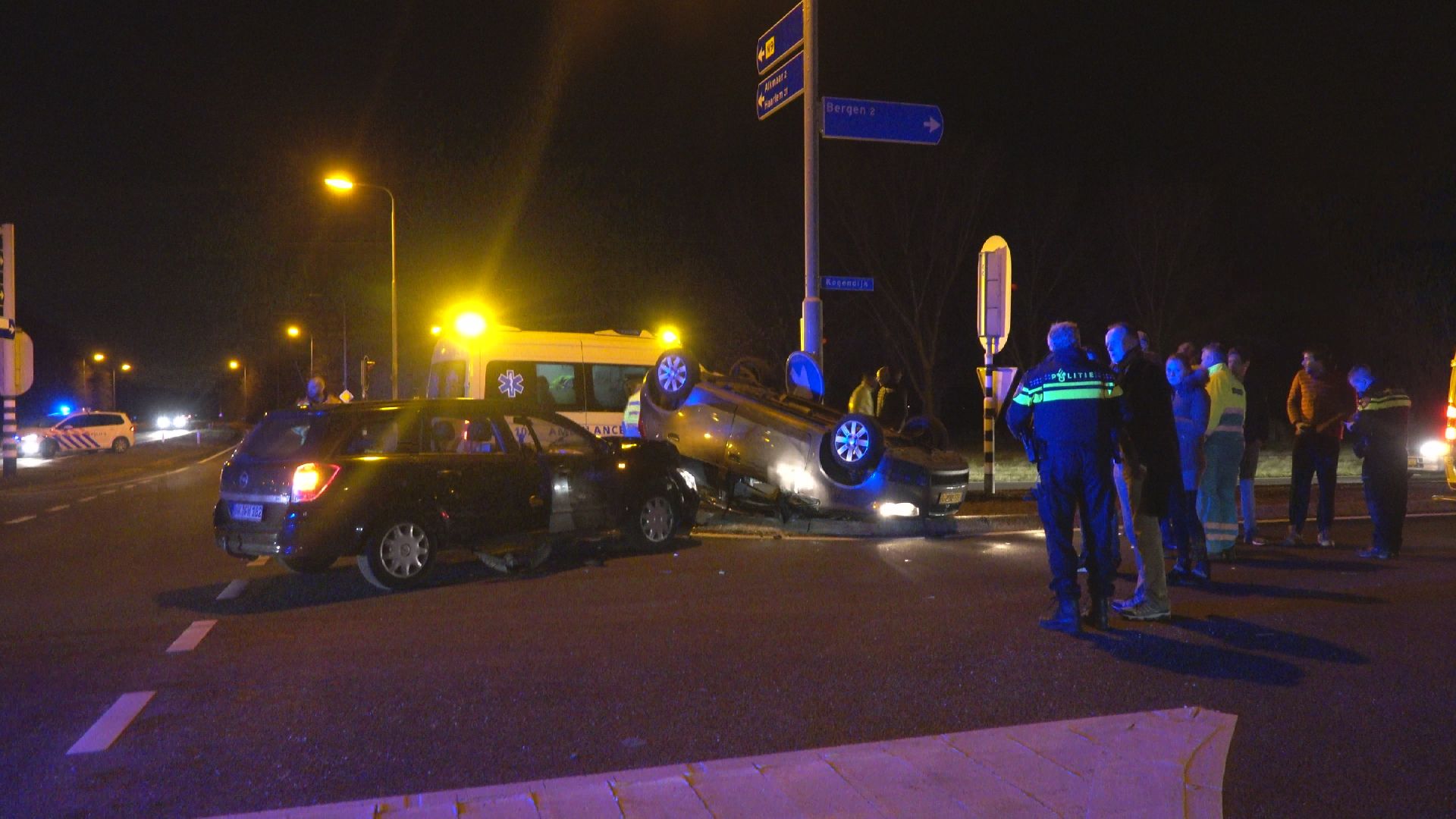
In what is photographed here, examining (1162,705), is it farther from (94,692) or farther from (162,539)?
(162,539)

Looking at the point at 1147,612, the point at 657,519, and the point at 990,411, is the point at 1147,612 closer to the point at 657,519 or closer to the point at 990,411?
the point at 657,519

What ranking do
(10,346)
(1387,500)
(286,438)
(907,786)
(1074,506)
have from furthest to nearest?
(10,346), (1387,500), (286,438), (1074,506), (907,786)

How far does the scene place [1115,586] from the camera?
25.5 ft

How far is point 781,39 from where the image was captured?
13875mm

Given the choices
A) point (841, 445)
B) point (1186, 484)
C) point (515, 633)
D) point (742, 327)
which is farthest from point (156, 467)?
point (1186, 484)

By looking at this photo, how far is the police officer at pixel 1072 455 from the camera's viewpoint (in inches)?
243

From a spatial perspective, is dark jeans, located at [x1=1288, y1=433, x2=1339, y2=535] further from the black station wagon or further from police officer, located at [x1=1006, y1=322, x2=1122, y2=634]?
the black station wagon

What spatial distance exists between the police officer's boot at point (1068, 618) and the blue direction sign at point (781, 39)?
920 cm

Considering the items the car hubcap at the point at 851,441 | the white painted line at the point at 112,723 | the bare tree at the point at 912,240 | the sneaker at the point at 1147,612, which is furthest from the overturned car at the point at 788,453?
the bare tree at the point at 912,240

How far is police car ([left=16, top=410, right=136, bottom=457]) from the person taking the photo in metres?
33.0

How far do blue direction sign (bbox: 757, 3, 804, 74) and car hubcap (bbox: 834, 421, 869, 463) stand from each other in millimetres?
5568

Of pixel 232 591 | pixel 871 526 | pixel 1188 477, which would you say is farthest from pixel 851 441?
pixel 232 591

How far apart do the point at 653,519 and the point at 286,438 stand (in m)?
3.33

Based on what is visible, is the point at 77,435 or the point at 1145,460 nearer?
the point at 1145,460
